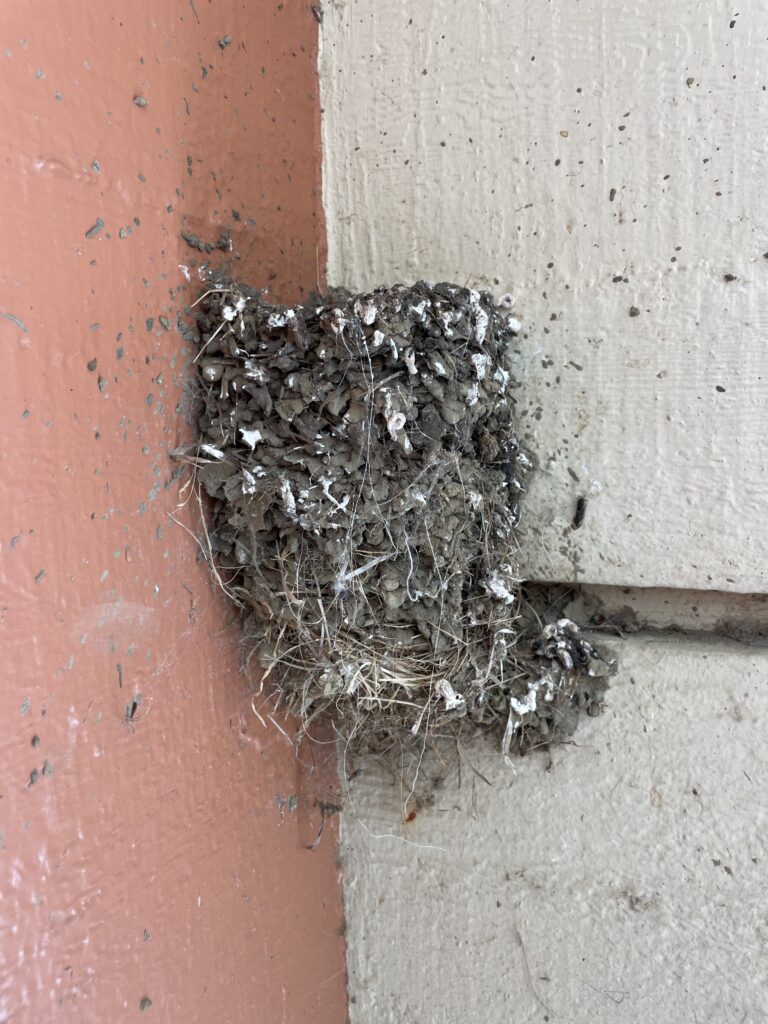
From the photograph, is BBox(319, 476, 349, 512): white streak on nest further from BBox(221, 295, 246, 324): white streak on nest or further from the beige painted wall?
the beige painted wall

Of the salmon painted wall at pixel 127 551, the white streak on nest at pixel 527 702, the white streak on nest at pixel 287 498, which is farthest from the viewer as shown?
the white streak on nest at pixel 527 702

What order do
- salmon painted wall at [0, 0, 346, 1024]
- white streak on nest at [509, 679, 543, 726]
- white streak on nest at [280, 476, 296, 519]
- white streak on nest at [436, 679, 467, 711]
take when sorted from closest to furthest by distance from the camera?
salmon painted wall at [0, 0, 346, 1024] < white streak on nest at [280, 476, 296, 519] < white streak on nest at [436, 679, 467, 711] < white streak on nest at [509, 679, 543, 726]

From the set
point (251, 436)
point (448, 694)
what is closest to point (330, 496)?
point (251, 436)

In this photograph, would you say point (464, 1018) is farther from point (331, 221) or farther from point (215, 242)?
point (331, 221)

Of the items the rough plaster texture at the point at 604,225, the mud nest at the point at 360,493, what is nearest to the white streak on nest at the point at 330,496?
the mud nest at the point at 360,493

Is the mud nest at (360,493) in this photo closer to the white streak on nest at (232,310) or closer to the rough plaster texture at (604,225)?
the white streak on nest at (232,310)

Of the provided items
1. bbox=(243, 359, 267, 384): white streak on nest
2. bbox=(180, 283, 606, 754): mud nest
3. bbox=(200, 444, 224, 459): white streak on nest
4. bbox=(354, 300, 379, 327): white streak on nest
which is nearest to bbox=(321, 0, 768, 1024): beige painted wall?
bbox=(180, 283, 606, 754): mud nest

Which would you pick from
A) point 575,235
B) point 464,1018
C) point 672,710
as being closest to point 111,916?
point 464,1018
